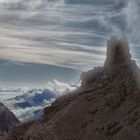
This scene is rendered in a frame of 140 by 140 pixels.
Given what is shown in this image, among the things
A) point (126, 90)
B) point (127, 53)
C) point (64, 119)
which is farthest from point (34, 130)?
point (127, 53)

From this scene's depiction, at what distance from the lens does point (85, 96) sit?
16825 cm

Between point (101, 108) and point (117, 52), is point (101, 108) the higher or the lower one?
the lower one

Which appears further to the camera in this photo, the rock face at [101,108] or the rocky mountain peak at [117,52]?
the rocky mountain peak at [117,52]

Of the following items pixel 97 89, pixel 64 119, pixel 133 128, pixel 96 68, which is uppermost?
pixel 96 68

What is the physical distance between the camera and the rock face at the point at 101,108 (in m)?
145

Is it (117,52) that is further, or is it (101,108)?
(117,52)

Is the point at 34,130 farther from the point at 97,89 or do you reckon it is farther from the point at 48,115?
the point at 97,89

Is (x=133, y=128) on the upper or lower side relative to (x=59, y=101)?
lower

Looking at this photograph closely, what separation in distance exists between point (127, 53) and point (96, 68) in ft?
48.3

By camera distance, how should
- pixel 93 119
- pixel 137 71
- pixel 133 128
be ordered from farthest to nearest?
pixel 137 71
pixel 93 119
pixel 133 128

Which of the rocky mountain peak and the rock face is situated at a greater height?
the rocky mountain peak

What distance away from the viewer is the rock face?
475ft

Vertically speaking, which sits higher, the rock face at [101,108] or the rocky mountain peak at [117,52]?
the rocky mountain peak at [117,52]

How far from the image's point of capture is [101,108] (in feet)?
513
